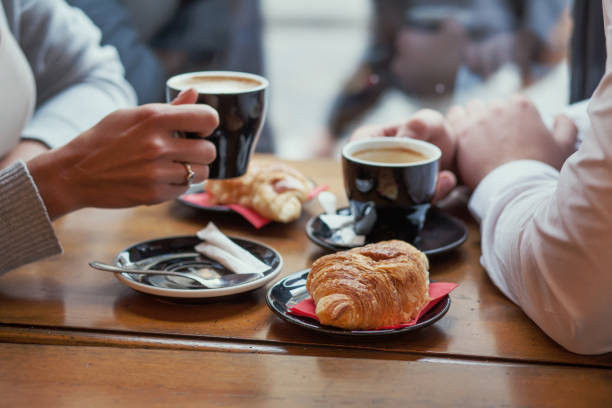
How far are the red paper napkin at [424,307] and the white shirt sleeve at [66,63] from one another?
71 centimetres

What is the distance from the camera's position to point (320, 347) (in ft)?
2.16

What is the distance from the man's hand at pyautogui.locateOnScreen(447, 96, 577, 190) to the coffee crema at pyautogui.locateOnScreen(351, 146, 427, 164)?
0.44 feet

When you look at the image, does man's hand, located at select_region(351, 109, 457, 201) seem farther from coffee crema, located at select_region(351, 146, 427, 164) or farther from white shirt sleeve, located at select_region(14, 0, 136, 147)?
white shirt sleeve, located at select_region(14, 0, 136, 147)

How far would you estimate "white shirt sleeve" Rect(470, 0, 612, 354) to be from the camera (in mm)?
603

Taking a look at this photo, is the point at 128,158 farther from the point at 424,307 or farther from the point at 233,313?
the point at 424,307

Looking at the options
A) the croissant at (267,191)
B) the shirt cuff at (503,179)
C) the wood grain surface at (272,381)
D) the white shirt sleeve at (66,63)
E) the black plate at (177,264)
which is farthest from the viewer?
the white shirt sleeve at (66,63)

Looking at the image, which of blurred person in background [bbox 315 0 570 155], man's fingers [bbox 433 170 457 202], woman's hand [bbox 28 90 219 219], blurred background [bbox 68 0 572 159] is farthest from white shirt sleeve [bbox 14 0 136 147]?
blurred person in background [bbox 315 0 570 155]

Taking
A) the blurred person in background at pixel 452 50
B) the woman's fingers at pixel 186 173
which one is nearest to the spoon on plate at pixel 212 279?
the woman's fingers at pixel 186 173

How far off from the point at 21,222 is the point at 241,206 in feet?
1.04

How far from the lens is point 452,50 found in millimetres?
3527

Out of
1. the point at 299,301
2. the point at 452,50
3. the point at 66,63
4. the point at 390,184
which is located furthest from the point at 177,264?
the point at 452,50

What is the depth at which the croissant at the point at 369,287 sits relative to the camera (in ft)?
2.11

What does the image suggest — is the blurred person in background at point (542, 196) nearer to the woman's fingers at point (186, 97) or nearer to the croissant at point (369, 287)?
the croissant at point (369, 287)

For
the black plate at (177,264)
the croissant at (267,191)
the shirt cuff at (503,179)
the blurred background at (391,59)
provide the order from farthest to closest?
the blurred background at (391,59)
the croissant at (267,191)
the shirt cuff at (503,179)
the black plate at (177,264)
